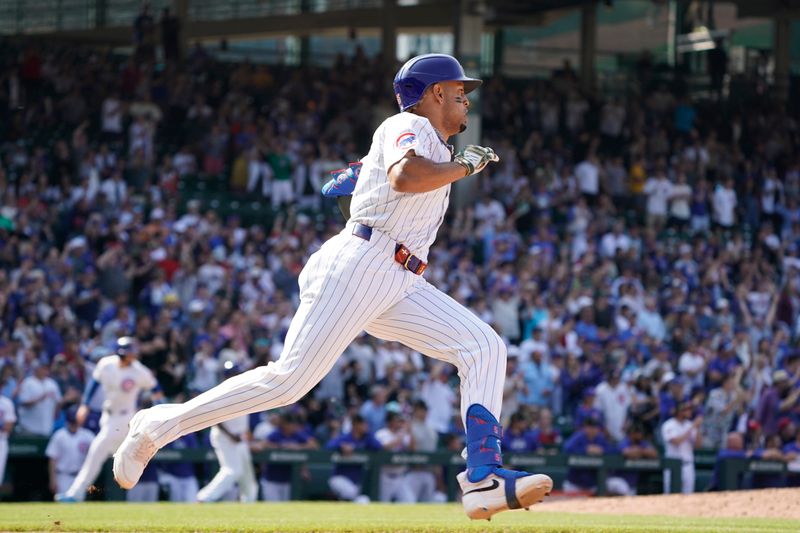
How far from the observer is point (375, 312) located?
557 cm

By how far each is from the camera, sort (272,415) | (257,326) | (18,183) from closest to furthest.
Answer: (272,415) < (257,326) < (18,183)

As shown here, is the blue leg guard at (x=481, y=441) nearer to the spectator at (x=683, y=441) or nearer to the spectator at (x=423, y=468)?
the spectator at (x=423, y=468)

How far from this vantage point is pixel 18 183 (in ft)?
57.4

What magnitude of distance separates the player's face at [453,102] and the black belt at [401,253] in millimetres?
615

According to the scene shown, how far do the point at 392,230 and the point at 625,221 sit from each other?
1616 cm

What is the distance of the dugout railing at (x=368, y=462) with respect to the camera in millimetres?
13234

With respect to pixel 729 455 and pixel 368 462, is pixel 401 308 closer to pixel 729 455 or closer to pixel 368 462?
pixel 368 462

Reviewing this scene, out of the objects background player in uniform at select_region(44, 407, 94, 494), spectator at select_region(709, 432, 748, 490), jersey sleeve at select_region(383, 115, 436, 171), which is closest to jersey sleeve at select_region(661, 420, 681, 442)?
spectator at select_region(709, 432, 748, 490)

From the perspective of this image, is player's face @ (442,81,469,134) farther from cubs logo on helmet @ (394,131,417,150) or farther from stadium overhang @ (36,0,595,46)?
stadium overhang @ (36,0,595,46)

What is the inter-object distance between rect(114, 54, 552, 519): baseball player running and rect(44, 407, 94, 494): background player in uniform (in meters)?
7.64

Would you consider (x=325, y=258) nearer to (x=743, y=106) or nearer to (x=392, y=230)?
(x=392, y=230)

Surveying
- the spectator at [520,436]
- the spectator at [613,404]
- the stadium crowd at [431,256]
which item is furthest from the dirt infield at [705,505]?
the spectator at [613,404]

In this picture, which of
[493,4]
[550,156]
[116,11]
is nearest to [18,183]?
[550,156]

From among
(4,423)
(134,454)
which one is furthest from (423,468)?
(134,454)
